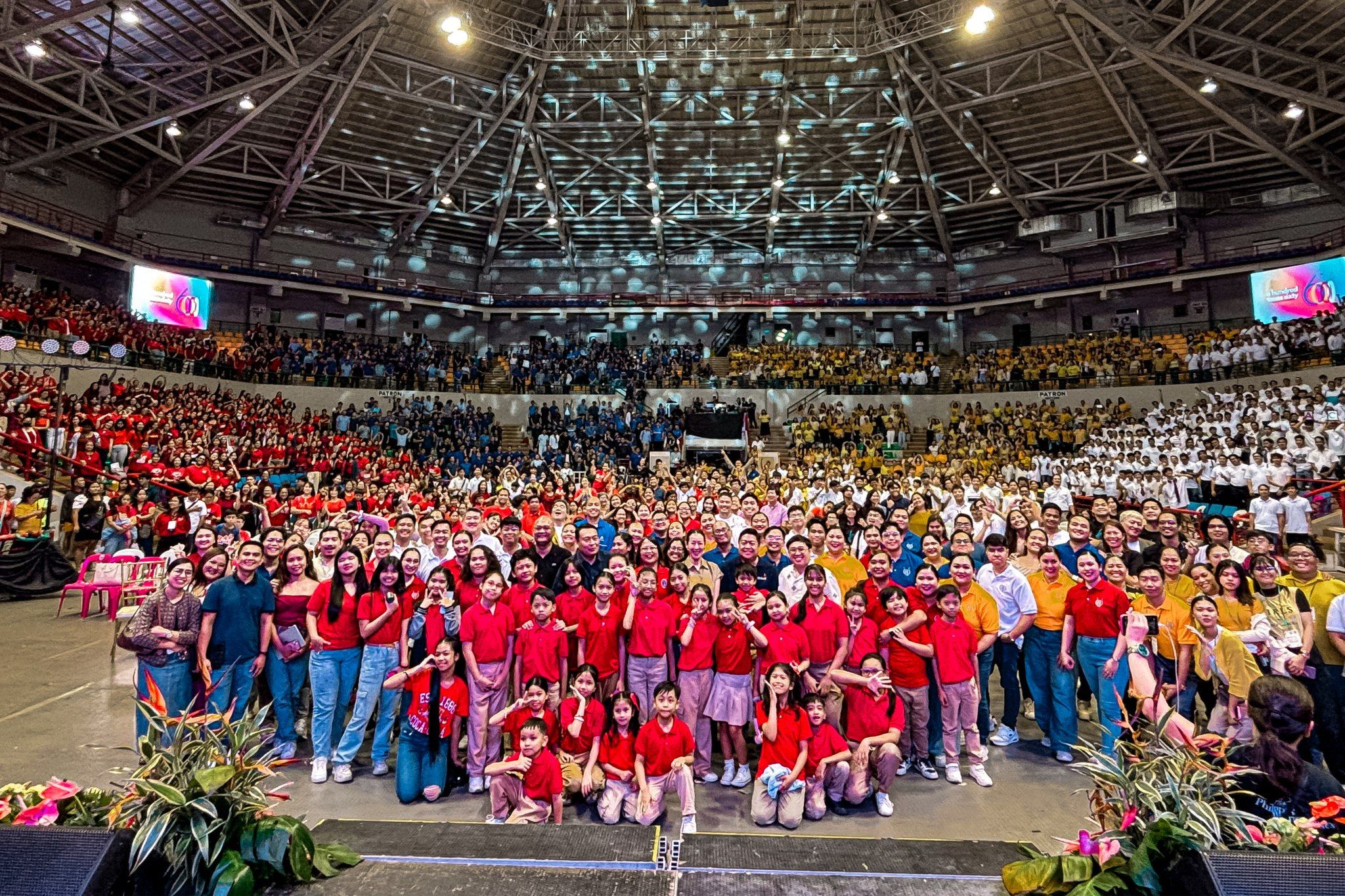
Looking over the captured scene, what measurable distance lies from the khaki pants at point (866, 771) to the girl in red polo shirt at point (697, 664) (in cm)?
114

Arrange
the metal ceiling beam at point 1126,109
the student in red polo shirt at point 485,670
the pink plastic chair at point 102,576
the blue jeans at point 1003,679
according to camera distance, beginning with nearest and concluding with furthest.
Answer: the student in red polo shirt at point 485,670 < the blue jeans at point 1003,679 < the pink plastic chair at point 102,576 < the metal ceiling beam at point 1126,109

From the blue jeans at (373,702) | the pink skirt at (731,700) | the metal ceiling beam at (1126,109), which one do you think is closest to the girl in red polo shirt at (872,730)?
the pink skirt at (731,700)

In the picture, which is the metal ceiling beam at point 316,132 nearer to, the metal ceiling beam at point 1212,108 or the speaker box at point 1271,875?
the metal ceiling beam at point 1212,108

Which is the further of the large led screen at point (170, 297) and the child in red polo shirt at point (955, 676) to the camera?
the large led screen at point (170, 297)

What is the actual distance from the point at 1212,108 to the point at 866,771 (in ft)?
85.6

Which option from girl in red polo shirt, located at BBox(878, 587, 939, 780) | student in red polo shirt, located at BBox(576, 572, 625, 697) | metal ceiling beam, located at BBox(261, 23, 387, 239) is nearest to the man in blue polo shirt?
student in red polo shirt, located at BBox(576, 572, 625, 697)

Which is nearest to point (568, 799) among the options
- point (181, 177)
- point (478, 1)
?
point (478, 1)

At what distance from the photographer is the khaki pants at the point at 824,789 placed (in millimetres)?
4902

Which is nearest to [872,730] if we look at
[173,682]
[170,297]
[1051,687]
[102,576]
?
[1051,687]

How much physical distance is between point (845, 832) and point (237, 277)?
107 feet

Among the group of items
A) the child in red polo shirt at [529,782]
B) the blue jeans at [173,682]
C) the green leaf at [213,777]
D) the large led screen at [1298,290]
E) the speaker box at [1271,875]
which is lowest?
the child in red polo shirt at [529,782]

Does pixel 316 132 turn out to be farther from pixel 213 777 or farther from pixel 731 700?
pixel 213 777

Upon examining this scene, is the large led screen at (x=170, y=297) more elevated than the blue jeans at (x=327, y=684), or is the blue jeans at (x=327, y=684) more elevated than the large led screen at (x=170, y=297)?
the large led screen at (x=170, y=297)

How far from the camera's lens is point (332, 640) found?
5426 mm
